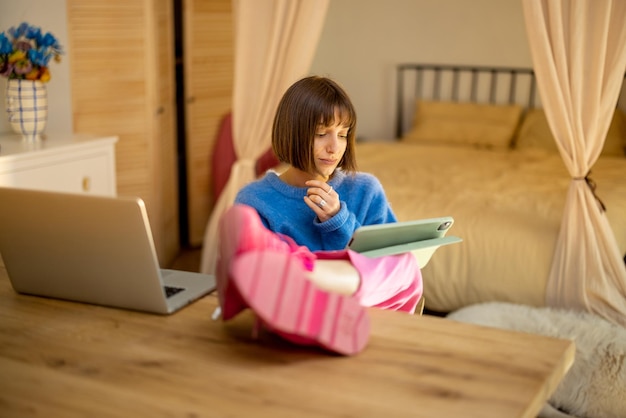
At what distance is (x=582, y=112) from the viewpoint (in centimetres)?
281

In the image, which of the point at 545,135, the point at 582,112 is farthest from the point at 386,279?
the point at 545,135

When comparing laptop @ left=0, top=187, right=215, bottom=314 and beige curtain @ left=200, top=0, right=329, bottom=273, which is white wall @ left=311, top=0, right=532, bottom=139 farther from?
laptop @ left=0, top=187, right=215, bottom=314

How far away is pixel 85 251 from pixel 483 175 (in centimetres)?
287

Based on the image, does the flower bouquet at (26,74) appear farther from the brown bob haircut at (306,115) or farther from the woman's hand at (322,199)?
the woman's hand at (322,199)

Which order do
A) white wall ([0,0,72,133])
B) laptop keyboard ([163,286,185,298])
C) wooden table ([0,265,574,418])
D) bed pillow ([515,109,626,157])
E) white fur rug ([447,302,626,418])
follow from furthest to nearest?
1. bed pillow ([515,109,626,157])
2. white wall ([0,0,72,133])
3. white fur rug ([447,302,626,418])
4. laptop keyboard ([163,286,185,298])
5. wooden table ([0,265,574,418])

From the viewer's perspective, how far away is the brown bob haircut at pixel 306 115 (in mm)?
1644

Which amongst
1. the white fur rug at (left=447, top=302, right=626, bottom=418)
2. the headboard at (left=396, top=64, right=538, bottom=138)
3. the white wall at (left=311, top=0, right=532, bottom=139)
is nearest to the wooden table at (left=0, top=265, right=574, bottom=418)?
the white fur rug at (left=447, top=302, right=626, bottom=418)

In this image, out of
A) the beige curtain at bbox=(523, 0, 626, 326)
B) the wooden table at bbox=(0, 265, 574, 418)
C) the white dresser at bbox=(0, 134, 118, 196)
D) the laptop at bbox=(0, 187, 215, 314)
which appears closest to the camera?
the wooden table at bbox=(0, 265, 574, 418)

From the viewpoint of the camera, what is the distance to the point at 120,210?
1293 mm

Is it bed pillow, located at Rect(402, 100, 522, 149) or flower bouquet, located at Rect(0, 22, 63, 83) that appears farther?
bed pillow, located at Rect(402, 100, 522, 149)

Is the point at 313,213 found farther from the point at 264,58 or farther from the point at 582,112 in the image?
the point at 264,58

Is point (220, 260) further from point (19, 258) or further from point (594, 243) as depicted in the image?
point (594, 243)

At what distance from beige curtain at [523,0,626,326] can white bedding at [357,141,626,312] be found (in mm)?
121

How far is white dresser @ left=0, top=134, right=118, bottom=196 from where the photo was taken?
2887mm
